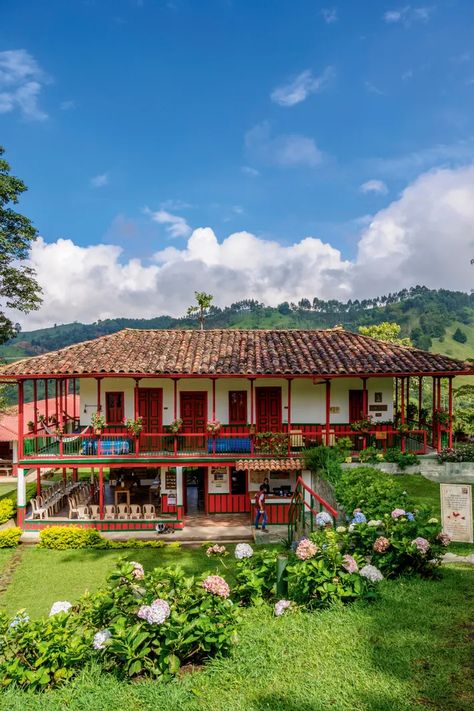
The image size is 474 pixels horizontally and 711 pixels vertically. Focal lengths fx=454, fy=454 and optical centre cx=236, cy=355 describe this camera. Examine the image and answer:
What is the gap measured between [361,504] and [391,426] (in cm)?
1011

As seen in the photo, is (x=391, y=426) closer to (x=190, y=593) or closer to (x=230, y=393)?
(x=230, y=393)

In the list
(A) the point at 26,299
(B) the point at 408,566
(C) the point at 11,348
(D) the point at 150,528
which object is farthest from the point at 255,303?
(B) the point at 408,566

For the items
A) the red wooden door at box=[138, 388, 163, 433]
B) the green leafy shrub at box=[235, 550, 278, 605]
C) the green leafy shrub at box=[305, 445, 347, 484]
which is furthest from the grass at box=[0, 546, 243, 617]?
the red wooden door at box=[138, 388, 163, 433]

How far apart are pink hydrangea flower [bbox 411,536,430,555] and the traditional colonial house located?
1002 centimetres

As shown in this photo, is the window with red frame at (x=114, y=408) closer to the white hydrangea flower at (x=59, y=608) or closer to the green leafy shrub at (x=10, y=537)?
the green leafy shrub at (x=10, y=537)

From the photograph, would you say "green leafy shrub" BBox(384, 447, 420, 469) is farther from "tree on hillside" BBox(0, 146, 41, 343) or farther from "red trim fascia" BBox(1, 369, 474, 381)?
"tree on hillside" BBox(0, 146, 41, 343)

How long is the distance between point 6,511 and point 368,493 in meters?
13.6

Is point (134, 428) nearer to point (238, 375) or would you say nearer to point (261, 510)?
point (238, 375)

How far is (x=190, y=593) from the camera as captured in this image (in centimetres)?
473

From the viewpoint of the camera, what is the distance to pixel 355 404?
1902 centimetres

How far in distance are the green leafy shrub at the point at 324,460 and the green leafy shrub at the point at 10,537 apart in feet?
32.8

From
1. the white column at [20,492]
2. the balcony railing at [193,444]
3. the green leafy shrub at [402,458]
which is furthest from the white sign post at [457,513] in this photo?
the white column at [20,492]

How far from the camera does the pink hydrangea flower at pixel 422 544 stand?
605cm

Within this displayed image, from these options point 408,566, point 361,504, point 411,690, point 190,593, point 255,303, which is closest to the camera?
point 411,690
